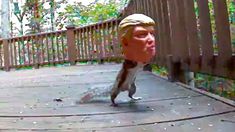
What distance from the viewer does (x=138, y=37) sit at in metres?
1.89

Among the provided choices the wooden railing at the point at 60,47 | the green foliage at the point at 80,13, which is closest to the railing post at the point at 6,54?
the wooden railing at the point at 60,47

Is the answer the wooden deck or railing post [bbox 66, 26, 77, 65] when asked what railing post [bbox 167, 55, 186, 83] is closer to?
the wooden deck

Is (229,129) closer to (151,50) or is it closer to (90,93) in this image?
(151,50)

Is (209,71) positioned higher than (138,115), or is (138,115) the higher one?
(209,71)

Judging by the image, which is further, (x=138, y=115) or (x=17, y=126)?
(x=138, y=115)

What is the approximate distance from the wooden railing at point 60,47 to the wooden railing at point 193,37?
12.5 ft

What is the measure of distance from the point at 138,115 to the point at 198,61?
2.74 ft

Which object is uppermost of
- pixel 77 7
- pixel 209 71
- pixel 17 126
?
pixel 77 7

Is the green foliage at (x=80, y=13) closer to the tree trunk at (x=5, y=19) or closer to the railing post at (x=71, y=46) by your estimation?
the tree trunk at (x=5, y=19)

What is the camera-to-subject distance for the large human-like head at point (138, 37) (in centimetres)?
189

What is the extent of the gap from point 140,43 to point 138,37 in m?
0.03

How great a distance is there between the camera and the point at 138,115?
6.10 ft

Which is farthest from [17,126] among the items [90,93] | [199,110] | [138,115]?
[199,110]

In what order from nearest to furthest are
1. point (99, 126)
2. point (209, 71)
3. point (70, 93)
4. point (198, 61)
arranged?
point (99, 126) → point (209, 71) → point (198, 61) → point (70, 93)
